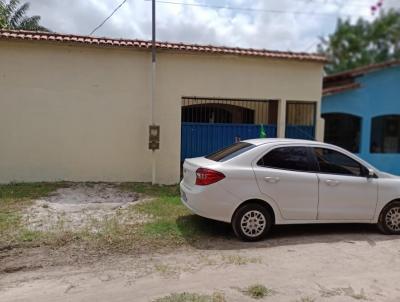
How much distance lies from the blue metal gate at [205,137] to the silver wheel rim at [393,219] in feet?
15.8

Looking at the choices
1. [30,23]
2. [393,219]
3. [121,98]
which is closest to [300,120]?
[121,98]

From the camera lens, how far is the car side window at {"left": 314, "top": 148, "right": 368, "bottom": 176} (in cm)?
643

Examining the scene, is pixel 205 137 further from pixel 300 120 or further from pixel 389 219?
pixel 389 219

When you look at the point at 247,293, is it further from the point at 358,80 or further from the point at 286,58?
the point at 358,80

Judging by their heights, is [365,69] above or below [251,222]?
above

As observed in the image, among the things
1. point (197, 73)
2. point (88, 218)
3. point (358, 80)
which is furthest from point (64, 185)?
point (358, 80)

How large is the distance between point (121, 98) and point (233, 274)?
619 centimetres

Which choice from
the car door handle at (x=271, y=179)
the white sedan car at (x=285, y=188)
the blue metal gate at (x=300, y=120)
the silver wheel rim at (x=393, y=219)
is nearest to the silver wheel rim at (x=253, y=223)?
the white sedan car at (x=285, y=188)

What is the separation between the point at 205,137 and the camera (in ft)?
34.8

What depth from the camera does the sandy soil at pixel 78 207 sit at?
21.7 feet

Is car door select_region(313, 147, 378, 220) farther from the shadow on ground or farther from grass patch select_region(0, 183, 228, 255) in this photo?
grass patch select_region(0, 183, 228, 255)

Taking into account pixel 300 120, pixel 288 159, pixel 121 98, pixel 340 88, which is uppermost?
pixel 340 88

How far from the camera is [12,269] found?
15.9ft

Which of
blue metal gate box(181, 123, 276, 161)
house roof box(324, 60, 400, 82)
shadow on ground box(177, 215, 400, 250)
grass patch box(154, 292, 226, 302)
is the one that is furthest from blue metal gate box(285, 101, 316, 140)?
grass patch box(154, 292, 226, 302)
